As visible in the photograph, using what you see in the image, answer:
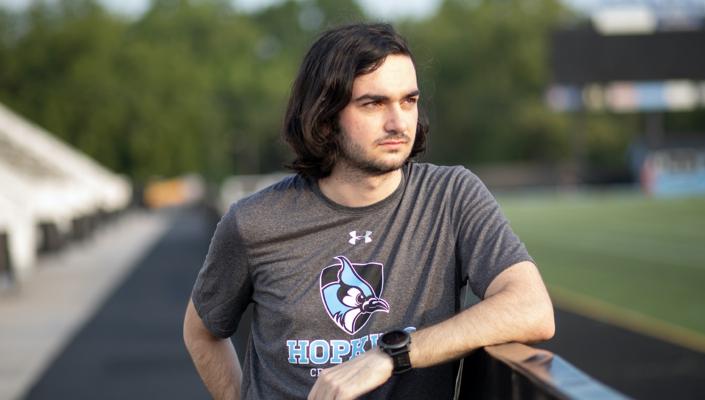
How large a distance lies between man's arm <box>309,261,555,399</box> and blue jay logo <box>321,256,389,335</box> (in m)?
0.17

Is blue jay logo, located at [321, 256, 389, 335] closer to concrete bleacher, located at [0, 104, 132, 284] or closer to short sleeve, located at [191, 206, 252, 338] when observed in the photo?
short sleeve, located at [191, 206, 252, 338]

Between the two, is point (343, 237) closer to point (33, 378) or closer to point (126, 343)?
point (33, 378)

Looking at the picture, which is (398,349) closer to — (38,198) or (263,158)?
(38,198)

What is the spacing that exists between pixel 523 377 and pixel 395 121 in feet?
2.58

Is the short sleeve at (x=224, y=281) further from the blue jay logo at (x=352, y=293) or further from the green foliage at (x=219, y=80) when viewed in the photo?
the green foliage at (x=219, y=80)

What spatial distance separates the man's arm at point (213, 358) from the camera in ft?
9.74

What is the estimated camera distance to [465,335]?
245 centimetres

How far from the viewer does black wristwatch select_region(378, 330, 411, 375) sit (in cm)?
242

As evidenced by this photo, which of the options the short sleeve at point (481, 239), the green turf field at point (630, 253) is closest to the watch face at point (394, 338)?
the short sleeve at point (481, 239)

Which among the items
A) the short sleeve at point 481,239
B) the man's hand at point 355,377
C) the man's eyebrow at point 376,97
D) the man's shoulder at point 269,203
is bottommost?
the man's hand at point 355,377

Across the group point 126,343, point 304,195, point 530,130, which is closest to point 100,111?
point 530,130

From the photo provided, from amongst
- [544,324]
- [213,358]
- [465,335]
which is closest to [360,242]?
[465,335]

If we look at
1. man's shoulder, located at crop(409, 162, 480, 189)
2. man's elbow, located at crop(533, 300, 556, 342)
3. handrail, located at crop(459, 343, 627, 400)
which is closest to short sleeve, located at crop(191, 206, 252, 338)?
man's shoulder, located at crop(409, 162, 480, 189)

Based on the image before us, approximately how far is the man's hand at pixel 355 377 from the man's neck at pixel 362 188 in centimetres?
43
